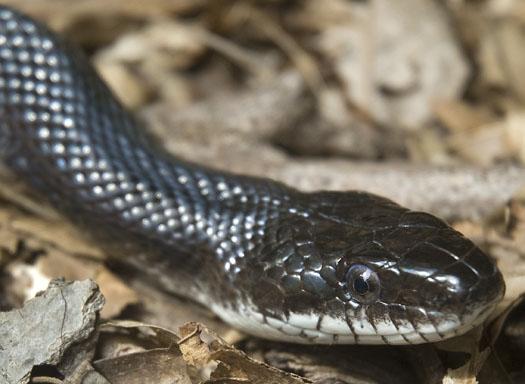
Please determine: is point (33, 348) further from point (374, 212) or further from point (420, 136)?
point (420, 136)

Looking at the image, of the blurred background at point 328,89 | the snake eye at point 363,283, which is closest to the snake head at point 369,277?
the snake eye at point 363,283

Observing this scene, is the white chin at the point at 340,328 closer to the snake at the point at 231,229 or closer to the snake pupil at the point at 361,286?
the snake at the point at 231,229

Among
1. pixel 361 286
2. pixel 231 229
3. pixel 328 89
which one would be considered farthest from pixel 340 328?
pixel 328 89

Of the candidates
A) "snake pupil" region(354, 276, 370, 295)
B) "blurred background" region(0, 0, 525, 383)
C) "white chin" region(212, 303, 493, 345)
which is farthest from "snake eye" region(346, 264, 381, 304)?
"blurred background" region(0, 0, 525, 383)

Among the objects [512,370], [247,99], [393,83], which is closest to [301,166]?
[247,99]

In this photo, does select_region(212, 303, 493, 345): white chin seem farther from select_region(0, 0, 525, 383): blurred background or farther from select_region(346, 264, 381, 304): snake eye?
select_region(0, 0, 525, 383): blurred background

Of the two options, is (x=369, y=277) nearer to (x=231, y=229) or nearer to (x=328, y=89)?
(x=231, y=229)
